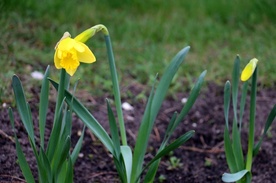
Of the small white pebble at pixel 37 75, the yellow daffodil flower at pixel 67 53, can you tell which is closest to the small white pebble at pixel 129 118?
the small white pebble at pixel 37 75

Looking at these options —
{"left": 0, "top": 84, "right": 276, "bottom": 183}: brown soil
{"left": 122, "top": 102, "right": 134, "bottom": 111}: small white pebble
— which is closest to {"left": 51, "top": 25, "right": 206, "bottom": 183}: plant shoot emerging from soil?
{"left": 0, "top": 84, "right": 276, "bottom": 183}: brown soil

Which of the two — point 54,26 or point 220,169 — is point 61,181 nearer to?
point 220,169

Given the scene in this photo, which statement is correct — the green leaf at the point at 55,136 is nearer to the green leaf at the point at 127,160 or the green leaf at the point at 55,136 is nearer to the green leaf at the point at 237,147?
the green leaf at the point at 127,160

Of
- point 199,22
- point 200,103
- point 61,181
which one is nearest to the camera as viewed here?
point 61,181

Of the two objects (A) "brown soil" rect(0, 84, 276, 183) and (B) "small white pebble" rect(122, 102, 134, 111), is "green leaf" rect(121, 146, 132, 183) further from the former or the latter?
(B) "small white pebble" rect(122, 102, 134, 111)

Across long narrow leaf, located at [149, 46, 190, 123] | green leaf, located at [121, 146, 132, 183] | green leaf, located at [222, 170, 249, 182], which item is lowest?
green leaf, located at [222, 170, 249, 182]

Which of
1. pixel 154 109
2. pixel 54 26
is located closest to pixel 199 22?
pixel 54 26
